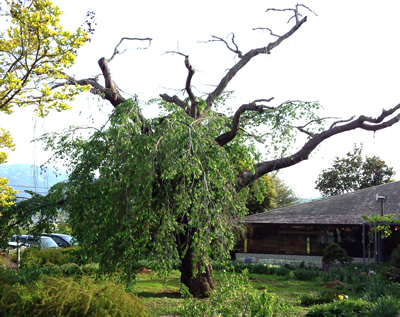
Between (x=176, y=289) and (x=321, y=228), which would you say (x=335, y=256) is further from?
(x=176, y=289)

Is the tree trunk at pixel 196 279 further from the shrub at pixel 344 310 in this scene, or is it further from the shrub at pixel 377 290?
the shrub at pixel 344 310

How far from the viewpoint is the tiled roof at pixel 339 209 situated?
23073 mm

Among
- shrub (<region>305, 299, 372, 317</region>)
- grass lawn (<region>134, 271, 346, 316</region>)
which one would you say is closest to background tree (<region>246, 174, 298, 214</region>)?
grass lawn (<region>134, 271, 346, 316</region>)

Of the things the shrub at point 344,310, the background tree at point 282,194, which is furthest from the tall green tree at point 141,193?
the background tree at point 282,194

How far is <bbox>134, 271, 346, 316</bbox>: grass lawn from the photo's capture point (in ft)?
35.6

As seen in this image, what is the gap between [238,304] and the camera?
6910 mm

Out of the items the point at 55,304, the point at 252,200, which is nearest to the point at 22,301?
the point at 55,304

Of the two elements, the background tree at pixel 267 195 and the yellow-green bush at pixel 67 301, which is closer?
the yellow-green bush at pixel 67 301

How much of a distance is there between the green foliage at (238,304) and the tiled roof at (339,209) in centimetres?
1634

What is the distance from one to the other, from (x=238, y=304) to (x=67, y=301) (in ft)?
8.14

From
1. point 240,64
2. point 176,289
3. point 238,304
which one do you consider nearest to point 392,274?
point 176,289

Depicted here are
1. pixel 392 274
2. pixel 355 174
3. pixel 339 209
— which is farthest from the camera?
pixel 355 174

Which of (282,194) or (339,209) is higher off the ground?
(282,194)

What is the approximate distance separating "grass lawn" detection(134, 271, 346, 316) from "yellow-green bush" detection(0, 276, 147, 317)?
3593 mm
